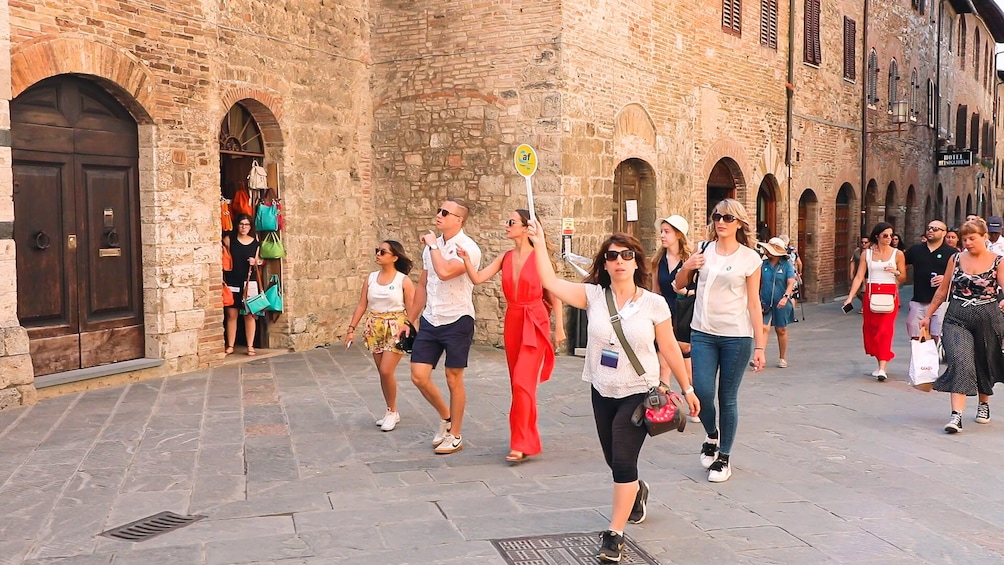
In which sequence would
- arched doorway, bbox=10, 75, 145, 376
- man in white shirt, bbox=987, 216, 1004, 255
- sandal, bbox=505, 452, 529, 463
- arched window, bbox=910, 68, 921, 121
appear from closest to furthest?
sandal, bbox=505, 452, 529, 463 < arched doorway, bbox=10, 75, 145, 376 < man in white shirt, bbox=987, 216, 1004, 255 < arched window, bbox=910, 68, 921, 121

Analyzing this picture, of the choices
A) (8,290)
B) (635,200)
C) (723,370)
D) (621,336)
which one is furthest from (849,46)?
(621,336)

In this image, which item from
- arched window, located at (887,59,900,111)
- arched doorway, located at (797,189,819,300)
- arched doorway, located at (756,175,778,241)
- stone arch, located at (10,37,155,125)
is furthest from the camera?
arched window, located at (887,59,900,111)

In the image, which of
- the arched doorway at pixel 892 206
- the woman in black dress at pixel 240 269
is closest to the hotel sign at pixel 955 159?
the arched doorway at pixel 892 206

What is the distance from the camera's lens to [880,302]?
10133mm

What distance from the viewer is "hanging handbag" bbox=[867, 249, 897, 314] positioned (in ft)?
33.1

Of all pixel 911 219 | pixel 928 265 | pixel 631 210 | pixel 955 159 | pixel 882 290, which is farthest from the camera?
pixel 955 159

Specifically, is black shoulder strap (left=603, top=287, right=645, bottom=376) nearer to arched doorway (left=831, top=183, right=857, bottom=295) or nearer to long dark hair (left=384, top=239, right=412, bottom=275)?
long dark hair (left=384, top=239, right=412, bottom=275)

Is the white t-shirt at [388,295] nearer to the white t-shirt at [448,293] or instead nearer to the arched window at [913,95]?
the white t-shirt at [448,293]

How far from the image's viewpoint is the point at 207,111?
33.8ft

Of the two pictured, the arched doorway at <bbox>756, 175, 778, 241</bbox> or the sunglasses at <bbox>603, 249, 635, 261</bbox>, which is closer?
the sunglasses at <bbox>603, 249, 635, 261</bbox>

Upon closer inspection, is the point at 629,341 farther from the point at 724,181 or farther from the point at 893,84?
the point at 893,84

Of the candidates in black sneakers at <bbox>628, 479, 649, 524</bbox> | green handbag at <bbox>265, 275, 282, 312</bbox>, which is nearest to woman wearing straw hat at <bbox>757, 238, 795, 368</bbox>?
green handbag at <bbox>265, 275, 282, 312</bbox>

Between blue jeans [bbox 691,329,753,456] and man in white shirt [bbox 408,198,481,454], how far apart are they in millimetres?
1601

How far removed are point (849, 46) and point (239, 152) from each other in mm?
14901
